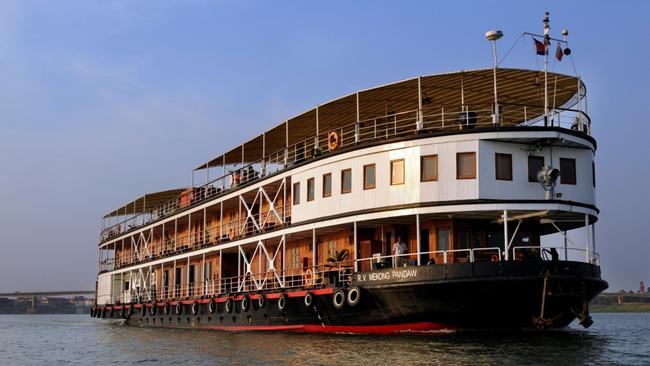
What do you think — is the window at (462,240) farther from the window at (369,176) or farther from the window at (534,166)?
the window at (369,176)

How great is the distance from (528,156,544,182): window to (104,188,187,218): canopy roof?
76.3 feet

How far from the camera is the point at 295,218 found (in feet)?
82.2

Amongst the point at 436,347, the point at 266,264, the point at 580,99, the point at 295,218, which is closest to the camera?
the point at 436,347

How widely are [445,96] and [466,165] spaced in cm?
401

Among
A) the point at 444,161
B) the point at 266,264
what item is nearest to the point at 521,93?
the point at 444,161

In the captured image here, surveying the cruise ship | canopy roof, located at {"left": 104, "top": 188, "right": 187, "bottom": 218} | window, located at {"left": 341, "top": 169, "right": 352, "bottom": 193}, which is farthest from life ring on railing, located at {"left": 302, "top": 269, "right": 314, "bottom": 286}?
canopy roof, located at {"left": 104, "top": 188, "right": 187, "bottom": 218}

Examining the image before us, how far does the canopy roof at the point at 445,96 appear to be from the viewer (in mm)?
21516

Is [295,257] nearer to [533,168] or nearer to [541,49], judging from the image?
[533,168]

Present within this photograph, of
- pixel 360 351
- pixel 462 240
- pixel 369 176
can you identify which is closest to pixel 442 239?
pixel 462 240

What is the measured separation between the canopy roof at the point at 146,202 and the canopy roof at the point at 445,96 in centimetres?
1465

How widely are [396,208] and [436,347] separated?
4.82m

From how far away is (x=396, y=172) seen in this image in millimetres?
21328

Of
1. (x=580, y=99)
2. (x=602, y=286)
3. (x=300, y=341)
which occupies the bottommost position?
(x=300, y=341)

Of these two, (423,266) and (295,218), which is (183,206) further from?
(423,266)
